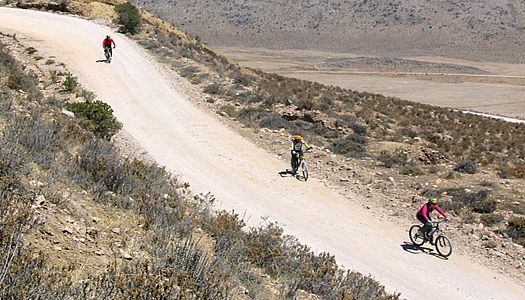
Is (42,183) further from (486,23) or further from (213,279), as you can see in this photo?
(486,23)

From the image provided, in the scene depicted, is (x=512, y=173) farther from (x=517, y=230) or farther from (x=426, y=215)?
(x=426, y=215)

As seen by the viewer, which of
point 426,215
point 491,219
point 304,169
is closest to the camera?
point 426,215

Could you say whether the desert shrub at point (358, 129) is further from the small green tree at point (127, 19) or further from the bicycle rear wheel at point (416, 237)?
the small green tree at point (127, 19)

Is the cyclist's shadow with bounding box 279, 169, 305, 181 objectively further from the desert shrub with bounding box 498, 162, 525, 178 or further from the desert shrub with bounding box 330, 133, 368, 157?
the desert shrub with bounding box 498, 162, 525, 178

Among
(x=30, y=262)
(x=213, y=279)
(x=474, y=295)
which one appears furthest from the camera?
(x=474, y=295)

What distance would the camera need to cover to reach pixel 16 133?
21.5ft

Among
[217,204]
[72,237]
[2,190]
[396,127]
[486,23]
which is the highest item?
[486,23]

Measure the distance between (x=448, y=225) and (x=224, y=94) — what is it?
13.9m

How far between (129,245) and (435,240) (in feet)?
27.3

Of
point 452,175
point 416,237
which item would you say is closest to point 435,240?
point 416,237

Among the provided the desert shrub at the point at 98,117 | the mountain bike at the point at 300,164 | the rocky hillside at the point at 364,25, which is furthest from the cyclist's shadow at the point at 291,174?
the rocky hillside at the point at 364,25

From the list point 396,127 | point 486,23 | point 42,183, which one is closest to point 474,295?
point 42,183

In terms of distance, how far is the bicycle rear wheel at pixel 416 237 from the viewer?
10.4 m

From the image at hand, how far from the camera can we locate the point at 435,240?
10.2m
